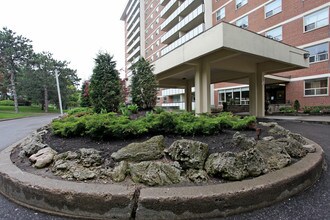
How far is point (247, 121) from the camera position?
4.97 m

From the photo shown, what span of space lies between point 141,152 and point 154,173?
58cm

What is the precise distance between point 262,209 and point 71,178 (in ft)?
7.77

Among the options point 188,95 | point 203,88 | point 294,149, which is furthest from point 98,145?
point 188,95

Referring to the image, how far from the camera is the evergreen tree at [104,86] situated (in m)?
7.89

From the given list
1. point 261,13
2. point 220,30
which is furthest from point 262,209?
point 261,13

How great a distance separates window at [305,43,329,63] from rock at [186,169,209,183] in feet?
61.5

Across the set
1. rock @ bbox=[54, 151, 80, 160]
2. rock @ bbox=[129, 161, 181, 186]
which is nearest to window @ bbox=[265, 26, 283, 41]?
rock @ bbox=[129, 161, 181, 186]

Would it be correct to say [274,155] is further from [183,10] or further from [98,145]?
[183,10]

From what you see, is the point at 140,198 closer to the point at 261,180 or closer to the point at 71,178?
the point at 71,178

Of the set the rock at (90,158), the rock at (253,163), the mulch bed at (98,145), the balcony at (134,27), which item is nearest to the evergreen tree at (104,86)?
the mulch bed at (98,145)

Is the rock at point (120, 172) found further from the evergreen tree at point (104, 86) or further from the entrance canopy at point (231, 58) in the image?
the entrance canopy at point (231, 58)

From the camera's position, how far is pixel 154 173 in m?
2.49

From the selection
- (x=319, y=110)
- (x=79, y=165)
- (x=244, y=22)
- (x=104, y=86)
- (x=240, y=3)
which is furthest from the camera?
(x=240, y=3)

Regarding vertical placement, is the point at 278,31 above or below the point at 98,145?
above
